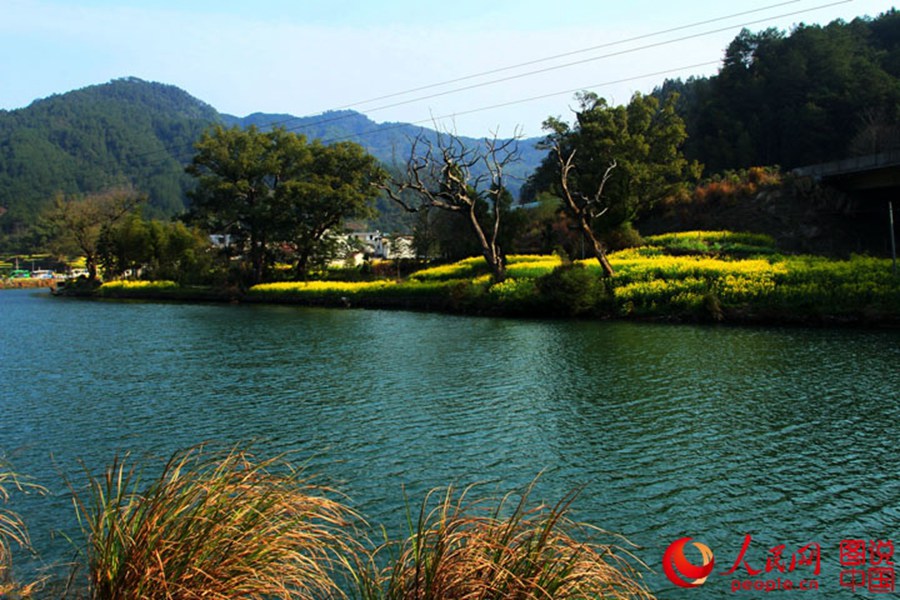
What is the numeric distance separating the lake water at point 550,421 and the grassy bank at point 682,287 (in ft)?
5.98

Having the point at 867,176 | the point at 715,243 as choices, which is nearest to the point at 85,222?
the point at 715,243

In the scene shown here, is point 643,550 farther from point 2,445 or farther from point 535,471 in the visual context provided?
point 2,445

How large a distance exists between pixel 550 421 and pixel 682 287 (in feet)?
50.6

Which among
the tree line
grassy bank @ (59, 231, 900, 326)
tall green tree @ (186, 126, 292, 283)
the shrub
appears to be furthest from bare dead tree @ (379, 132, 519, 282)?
tall green tree @ (186, 126, 292, 283)

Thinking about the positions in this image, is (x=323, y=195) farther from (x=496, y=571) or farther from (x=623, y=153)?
(x=496, y=571)

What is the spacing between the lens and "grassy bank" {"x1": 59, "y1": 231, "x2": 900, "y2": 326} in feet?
72.5

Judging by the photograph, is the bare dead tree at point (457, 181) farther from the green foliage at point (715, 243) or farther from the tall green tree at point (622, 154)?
the green foliage at point (715, 243)

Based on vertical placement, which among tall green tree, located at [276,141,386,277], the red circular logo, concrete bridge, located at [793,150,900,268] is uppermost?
tall green tree, located at [276,141,386,277]

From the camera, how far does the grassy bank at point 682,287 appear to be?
72.5 feet

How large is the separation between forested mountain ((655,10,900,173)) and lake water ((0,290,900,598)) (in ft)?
115

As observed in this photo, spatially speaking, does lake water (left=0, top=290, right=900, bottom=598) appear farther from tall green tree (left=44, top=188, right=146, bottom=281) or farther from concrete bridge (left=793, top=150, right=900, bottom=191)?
tall green tree (left=44, top=188, right=146, bottom=281)

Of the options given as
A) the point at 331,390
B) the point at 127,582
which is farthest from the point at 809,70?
the point at 127,582

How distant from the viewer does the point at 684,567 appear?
20.4 feet

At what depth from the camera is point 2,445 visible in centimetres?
1020
